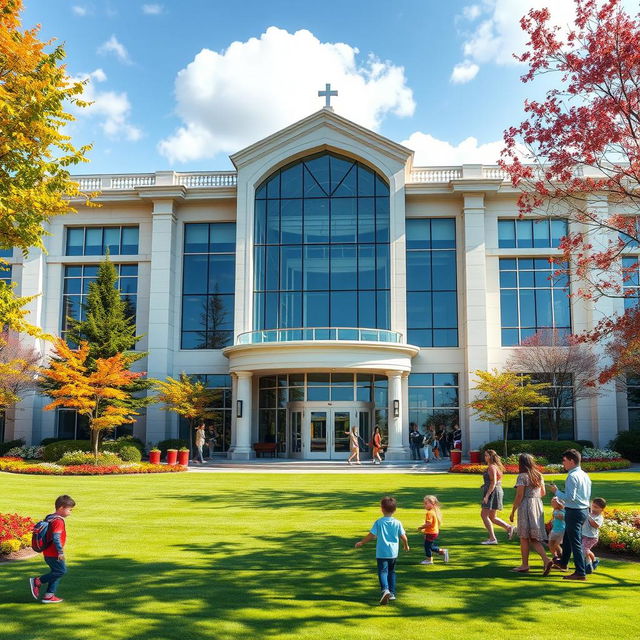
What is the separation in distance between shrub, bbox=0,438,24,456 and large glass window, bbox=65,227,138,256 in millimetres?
10827

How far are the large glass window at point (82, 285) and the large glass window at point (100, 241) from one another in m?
0.82

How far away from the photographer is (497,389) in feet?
91.8

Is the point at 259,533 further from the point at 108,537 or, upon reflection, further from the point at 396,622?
the point at 396,622

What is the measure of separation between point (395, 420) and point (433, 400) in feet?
11.7

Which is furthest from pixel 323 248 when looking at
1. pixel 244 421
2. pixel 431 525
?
pixel 431 525

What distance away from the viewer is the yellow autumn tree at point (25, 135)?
11.9 metres

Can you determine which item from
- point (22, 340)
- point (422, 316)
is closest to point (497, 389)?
point (422, 316)

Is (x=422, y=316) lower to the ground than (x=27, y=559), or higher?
higher

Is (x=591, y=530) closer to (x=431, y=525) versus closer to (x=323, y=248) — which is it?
(x=431, y=525)

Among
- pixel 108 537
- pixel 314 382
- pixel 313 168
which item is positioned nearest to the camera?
pixel 108 537

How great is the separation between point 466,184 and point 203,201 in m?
14.6

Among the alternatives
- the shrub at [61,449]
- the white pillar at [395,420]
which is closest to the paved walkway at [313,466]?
the white pillar at [395,420]

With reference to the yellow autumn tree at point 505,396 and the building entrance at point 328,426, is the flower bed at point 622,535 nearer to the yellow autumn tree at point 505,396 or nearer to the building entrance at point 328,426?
the yellow autumn tree at point 505,396

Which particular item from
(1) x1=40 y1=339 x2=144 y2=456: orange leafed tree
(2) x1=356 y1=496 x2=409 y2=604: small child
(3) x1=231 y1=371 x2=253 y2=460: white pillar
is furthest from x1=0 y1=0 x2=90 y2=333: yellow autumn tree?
(3) x1=231 y1=371 x2=253 y2=460: white pillar
